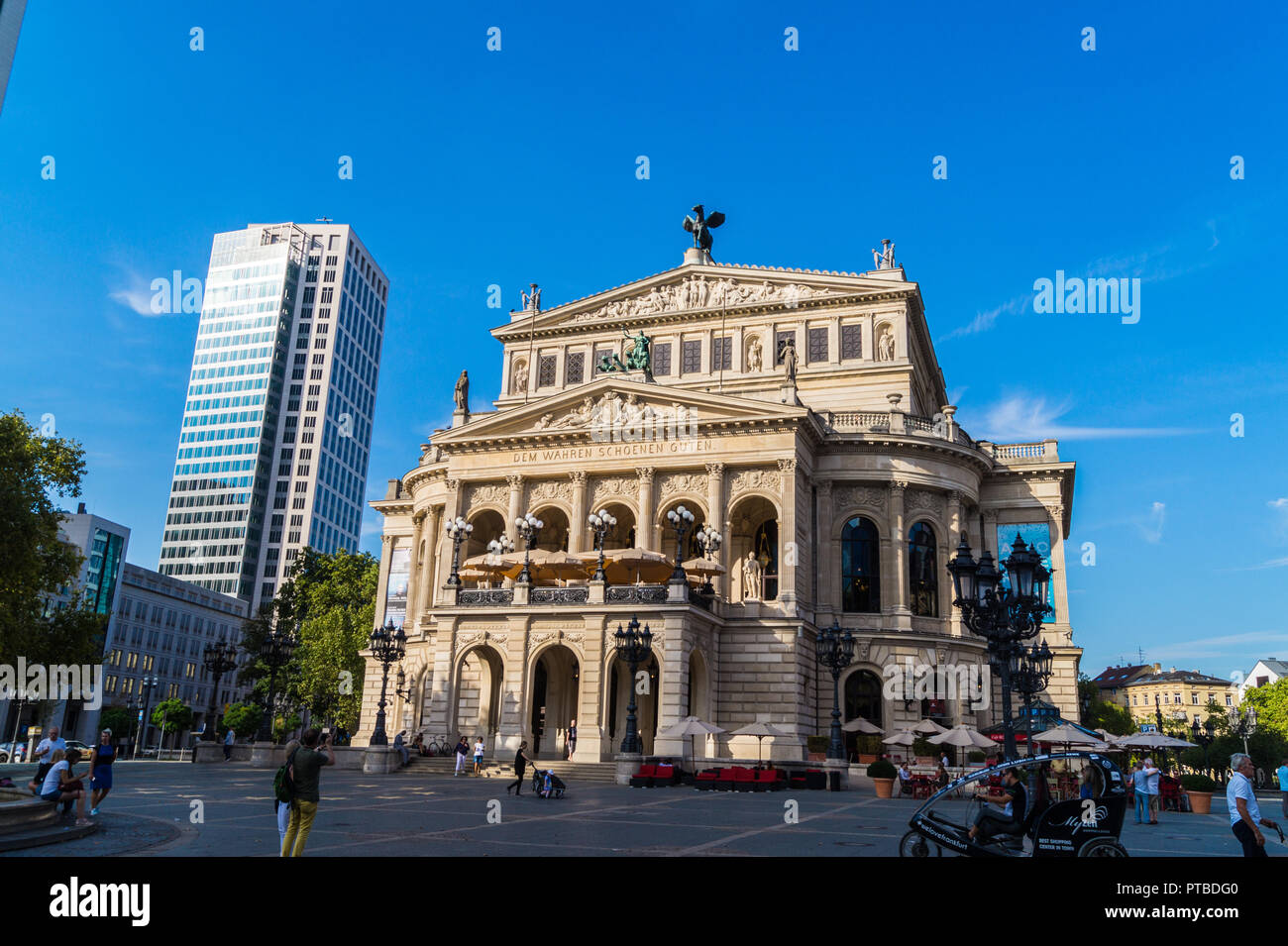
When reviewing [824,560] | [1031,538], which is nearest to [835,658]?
[824,560]

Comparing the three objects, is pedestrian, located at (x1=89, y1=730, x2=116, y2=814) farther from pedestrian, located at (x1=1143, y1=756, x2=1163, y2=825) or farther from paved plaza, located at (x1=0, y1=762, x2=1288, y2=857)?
pedestrian, located at (x1=1143, y1=756, x2=1163, y2=825)

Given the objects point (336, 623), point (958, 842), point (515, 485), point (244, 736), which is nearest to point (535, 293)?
point (515, 485)

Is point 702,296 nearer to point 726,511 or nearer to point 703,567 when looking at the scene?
point 726,511

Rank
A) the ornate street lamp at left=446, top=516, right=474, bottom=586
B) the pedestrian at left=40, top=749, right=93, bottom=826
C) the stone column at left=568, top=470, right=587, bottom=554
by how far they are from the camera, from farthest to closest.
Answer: the stone column at left=568, top=470, right=587, bottom=554
the ornate street lamp at left=446, top=516, right=474, bottom=586
the pedestrian at left=40, top=749, right=93, bottom=826

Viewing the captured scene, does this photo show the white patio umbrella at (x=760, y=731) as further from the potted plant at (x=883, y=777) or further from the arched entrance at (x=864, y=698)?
the arched entrance at (x=864, y=698)

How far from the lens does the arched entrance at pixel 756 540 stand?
4328cm

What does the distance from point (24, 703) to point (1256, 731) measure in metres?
101

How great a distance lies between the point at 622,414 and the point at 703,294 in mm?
11758

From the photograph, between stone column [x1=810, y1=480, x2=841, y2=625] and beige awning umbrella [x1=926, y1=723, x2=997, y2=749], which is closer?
beige awning umbrella [x1=926, y1=723, x2=997, y2=749]

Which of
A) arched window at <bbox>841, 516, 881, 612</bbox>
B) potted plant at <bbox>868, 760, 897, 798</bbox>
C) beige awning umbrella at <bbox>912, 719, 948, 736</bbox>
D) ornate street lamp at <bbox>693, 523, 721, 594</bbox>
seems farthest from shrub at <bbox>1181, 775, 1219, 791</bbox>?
ornate street lamp at <bbox>693, 523, 721, 594</bbox>

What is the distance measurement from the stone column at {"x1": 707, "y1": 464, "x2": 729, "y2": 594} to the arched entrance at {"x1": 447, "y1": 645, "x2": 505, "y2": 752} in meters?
10.2

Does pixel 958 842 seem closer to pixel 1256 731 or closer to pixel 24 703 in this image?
pixel 24 703

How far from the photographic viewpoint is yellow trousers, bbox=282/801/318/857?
10.2 metres
